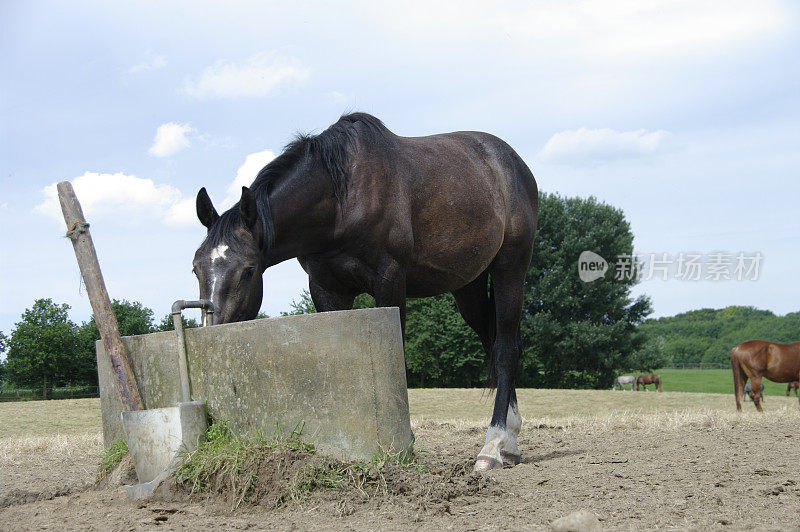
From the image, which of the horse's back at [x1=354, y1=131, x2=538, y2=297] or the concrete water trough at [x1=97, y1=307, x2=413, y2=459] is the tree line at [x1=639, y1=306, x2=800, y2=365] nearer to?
the horse's back at [x1=354, y1=131, x2=538, y2=297]

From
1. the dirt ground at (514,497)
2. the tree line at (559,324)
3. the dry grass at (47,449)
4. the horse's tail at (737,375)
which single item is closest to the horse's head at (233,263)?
the dirt ground at (514,497)

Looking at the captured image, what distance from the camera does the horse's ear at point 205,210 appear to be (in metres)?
4.27

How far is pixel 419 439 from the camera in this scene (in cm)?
765

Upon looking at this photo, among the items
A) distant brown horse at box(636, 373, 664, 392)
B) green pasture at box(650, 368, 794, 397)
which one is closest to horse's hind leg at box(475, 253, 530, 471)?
distant brown horse at box(636, 373, 664, 392)

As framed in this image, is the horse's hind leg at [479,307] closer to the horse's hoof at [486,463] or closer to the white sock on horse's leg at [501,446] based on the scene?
the white sock on horse's leg at [501,446]

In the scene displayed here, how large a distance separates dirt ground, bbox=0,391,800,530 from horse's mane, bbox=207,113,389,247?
1.65m

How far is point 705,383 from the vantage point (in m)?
52.2

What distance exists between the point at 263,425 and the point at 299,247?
130cm

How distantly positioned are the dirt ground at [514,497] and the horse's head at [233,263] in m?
1.14

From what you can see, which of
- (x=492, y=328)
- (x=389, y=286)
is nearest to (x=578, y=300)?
(x=492, y=328)

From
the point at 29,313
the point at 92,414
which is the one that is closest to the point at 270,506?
the point at 92,414

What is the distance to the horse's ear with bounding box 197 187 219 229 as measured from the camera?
14.0ft

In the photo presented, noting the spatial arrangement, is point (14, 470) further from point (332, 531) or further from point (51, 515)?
point (332, 531)

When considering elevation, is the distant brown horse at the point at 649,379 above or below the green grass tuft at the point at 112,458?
below
